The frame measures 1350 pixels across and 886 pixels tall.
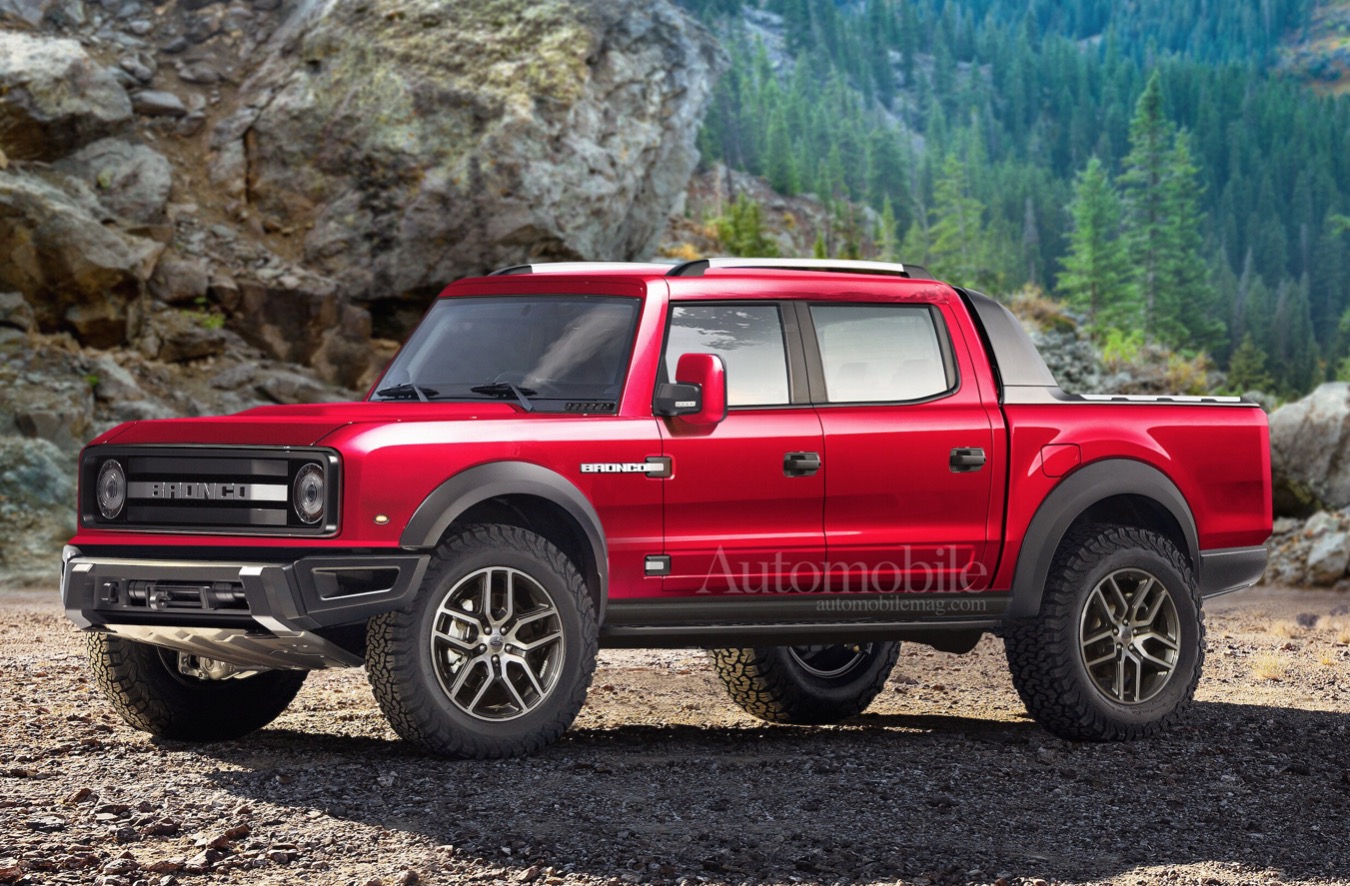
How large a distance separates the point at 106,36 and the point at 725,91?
101 meters

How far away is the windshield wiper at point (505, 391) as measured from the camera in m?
6.84

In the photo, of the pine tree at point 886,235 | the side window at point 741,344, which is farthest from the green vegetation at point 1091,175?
the side window at point 741,344

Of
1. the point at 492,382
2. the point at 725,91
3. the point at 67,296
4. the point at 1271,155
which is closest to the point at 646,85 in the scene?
the point at 67,296

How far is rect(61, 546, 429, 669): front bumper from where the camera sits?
19.5 ft

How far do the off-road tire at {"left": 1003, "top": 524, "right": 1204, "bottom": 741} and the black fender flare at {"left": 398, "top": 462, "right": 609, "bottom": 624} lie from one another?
2.28 metres

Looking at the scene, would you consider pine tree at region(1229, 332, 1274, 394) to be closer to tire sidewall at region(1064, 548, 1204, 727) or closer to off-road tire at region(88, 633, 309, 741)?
tire sidewall at region(1064, 548, 1204, 727)

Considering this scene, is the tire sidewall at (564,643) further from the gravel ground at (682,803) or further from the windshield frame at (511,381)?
the windshield frame at (511,381)

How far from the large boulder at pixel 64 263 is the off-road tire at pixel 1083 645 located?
1688cm

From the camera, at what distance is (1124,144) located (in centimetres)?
18338

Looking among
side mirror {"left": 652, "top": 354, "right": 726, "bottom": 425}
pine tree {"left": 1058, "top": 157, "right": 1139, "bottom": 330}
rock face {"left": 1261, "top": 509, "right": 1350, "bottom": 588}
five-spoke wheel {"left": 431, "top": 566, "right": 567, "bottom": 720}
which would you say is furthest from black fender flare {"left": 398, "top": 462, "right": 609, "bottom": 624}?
pine tree {"left": 1058, "top": 157, "right": 1139, "bottom": 330}

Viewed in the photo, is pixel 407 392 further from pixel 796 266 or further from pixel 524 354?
pixel 796 266

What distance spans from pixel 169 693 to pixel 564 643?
2.12 m

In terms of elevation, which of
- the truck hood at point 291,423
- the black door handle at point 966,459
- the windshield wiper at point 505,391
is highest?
the windshield wiper at point 505,391

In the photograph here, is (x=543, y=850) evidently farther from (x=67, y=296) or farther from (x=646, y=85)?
(x=646, y=85)
